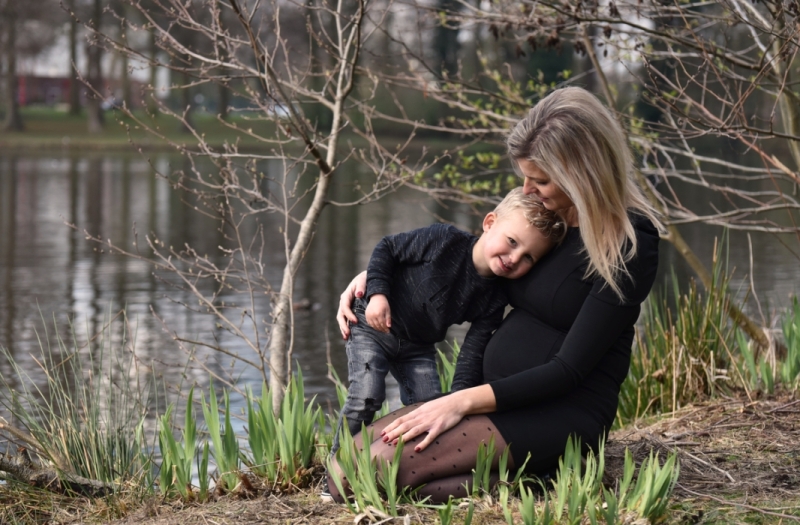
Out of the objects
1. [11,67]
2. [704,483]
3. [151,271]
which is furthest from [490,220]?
[11,67]

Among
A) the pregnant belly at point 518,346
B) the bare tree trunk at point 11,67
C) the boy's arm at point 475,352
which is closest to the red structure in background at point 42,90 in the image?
the bare tree trunk at point 11,67

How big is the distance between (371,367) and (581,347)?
75 centimetres

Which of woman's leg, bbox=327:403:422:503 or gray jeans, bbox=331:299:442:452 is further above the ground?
gray jeans, bbox=331:299:442:452

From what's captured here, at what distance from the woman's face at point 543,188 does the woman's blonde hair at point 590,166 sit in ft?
0.10

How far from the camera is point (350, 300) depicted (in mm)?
3494

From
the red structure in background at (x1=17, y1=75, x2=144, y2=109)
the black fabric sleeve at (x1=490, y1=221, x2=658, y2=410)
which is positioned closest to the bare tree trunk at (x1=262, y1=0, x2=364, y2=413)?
the black fabric sleeve at (x1=490, y1=221, x2=658, y2=410)

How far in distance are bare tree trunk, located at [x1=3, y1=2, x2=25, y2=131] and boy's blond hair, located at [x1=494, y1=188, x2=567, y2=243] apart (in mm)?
39768

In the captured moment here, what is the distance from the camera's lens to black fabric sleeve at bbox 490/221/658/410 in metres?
3.02

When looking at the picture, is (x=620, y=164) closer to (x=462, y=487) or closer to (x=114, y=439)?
(x=462, y=487)

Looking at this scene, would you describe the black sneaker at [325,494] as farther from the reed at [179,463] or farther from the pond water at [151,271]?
the pond water at [151,271]

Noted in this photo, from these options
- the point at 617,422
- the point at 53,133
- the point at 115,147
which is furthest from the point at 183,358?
the point at 53,133

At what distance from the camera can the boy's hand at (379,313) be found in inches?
127

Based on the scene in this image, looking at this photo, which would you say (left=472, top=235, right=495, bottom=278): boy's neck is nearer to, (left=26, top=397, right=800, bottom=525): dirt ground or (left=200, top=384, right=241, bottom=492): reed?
(left=26, top=397, right=800, bottom=525): dirt ground

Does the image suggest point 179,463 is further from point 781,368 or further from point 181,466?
point 781,368
